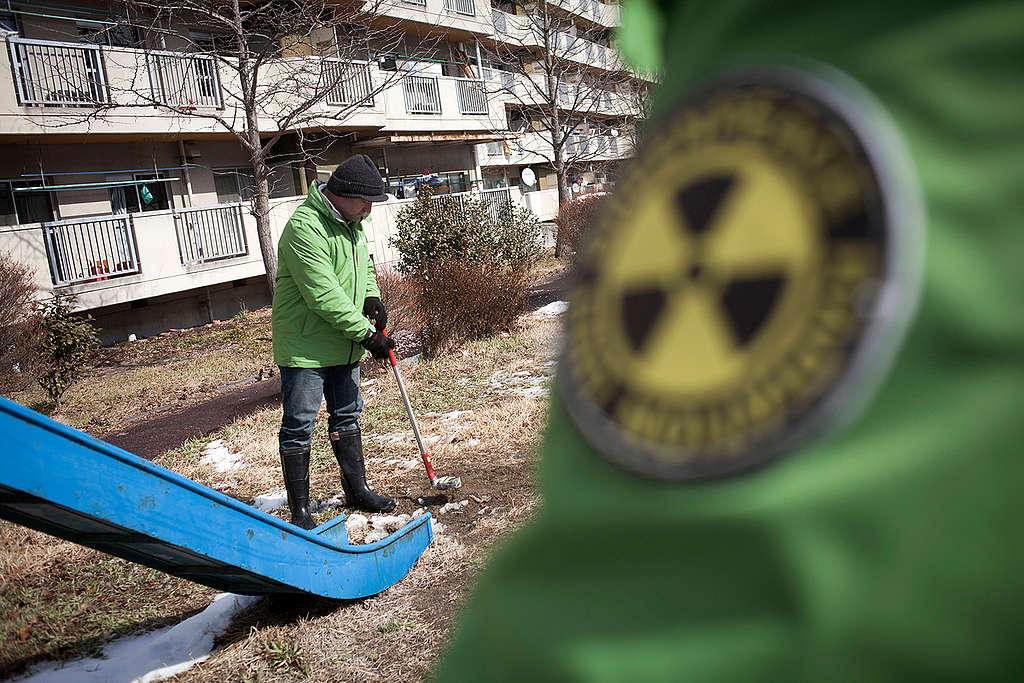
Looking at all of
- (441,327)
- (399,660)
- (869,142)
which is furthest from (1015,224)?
(441,327)

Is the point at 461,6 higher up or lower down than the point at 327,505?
higher up

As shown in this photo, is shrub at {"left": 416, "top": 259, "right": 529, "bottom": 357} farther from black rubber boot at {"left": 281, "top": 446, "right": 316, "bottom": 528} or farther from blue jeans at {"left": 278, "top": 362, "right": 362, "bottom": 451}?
black rubber boot at {"left": 281, "top": 446, "right": 316, "bottom": 528}

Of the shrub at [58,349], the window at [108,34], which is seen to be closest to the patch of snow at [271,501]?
the shrub at [58,349]

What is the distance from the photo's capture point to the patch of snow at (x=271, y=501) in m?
Result: 5.16

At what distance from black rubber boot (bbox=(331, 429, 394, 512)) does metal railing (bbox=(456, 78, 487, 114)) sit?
22.5 metres

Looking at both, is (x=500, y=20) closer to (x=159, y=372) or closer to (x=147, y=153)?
(x=147, y=153)

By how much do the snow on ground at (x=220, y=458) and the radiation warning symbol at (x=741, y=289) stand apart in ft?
21.1

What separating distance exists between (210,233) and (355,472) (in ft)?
43.8

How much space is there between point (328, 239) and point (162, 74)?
1389 centimetres

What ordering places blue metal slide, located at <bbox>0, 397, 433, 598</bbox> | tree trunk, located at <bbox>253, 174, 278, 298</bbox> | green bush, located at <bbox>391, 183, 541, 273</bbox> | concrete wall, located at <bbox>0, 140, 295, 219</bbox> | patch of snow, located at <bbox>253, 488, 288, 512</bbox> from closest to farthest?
blue metal slide, located at <bbox>0, 397, 433, 598</bbox> → patch of snow, located at <bbox>253, 488, 288, 512</bbox> → green bush, located at <bbox>391, 183, 541, 273</bbox> → tree trunk, located at <bbox>253, 174, 278, 298</bbox> → concrete wall, located at <bbox>0, 140, 295, 219</bbox>

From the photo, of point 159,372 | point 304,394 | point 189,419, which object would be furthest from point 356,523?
point 159,372

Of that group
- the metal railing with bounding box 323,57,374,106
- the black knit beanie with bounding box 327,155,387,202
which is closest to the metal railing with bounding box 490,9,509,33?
the metal railing with bounding box 323,57,374,106

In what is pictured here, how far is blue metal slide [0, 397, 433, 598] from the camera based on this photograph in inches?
95.7

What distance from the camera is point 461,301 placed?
31.3ft
